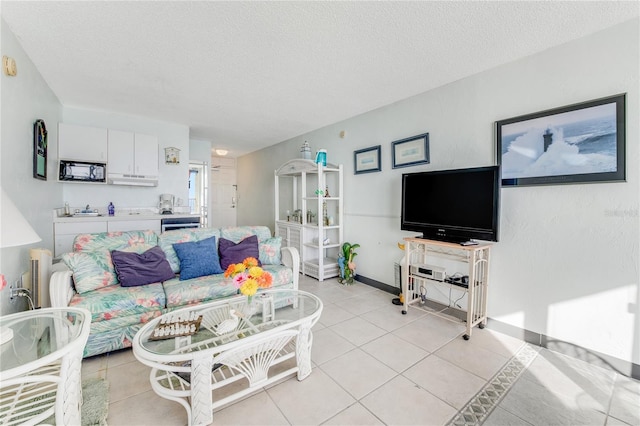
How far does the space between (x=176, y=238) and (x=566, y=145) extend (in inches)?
144

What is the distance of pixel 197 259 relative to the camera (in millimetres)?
2723

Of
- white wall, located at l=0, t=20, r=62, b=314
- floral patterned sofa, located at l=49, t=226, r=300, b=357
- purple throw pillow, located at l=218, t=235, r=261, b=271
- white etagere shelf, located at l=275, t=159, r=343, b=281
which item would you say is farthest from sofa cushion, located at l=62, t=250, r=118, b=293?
white etagere shelf, located at l=275, t=159, r=343, b=281

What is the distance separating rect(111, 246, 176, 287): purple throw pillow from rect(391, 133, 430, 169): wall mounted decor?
285cm

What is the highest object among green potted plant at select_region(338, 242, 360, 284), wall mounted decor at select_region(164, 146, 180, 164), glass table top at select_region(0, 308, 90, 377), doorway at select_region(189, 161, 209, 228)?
wall mounted decor at select_region(164, 146, 180, 164)

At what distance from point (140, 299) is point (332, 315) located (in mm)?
1774

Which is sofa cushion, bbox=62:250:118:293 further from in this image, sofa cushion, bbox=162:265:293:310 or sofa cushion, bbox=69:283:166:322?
sofa cushion, bbox=162:265:293:310

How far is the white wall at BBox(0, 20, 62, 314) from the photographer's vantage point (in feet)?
6.41

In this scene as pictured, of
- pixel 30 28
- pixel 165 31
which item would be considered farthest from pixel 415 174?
pixel 30 28

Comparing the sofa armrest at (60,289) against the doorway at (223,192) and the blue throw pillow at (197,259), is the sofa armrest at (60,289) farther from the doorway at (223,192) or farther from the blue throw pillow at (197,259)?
the doorway at (223,192)

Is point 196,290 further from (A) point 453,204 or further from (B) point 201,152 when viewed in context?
(B) point 201,152

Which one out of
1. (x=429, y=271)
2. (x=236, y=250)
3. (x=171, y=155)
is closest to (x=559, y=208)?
(x=429, y=271)

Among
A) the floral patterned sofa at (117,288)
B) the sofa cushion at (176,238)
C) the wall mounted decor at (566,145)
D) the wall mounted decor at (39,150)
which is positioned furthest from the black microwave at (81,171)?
the wall mounted decor at (566,145)

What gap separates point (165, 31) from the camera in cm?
203

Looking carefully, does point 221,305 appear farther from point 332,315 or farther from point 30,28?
point 30,28
